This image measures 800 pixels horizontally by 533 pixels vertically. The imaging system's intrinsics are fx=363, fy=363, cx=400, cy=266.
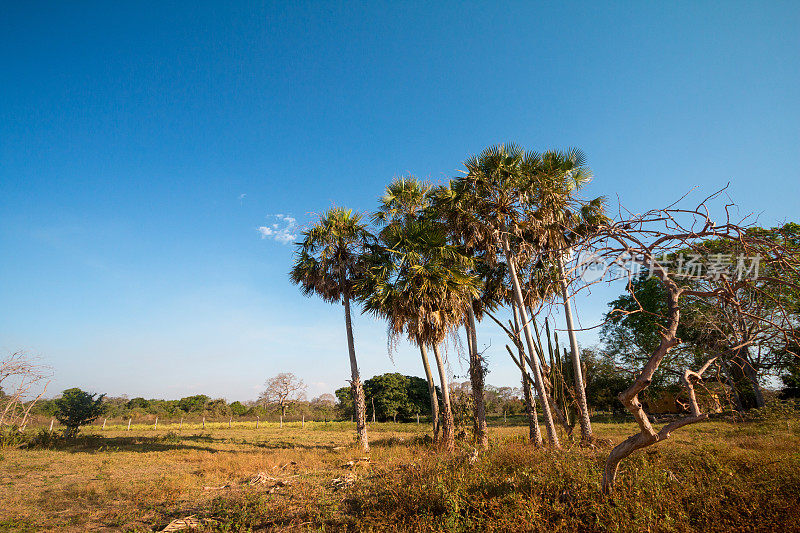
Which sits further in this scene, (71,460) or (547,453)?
(71,460)

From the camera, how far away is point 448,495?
5930 mm

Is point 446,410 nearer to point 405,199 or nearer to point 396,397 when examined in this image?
point 405,199

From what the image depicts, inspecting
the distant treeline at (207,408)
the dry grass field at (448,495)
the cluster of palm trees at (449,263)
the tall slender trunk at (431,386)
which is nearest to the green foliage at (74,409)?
the dry grass field at (448,495)

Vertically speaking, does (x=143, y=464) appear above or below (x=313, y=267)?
below

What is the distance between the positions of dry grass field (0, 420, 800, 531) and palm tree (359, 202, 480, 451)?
523 centimetres

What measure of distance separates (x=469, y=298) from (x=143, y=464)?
14564mm

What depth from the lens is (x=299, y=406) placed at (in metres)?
58.6

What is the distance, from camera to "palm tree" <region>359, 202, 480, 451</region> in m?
14.9

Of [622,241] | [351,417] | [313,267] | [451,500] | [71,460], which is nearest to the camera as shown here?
[622,241]

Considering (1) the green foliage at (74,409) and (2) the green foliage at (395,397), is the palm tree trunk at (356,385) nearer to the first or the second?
(1) the green foliage at (74,409)

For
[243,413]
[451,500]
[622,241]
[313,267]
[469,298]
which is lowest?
[243,413]

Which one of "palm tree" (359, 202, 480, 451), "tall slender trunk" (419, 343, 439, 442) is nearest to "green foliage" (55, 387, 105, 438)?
"palm tree" (359, 202, 480, 451)

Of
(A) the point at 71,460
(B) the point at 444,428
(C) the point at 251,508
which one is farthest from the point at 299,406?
(C) the point at 251,508

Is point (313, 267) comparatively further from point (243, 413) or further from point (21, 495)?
point (243, 413)
